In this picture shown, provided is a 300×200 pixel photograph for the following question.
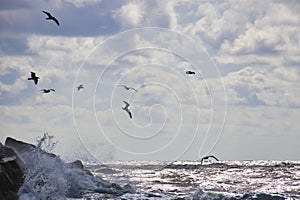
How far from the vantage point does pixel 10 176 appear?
19688mm

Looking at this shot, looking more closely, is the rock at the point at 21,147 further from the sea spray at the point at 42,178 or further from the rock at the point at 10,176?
the rock at the point at 10,176

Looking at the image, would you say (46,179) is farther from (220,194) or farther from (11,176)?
(220,194)

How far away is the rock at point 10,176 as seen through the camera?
19.0 m

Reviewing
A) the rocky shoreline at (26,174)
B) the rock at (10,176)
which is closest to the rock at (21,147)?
the rocky shoreline at (26,174)

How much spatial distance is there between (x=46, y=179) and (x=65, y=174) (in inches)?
188

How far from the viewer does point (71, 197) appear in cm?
2627

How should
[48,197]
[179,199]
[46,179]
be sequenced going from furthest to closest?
[179,199] → [46,179] → [48,197]

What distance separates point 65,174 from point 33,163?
172 inches

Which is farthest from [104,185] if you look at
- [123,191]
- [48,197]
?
[48,197]

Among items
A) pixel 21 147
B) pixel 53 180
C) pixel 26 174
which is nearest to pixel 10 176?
pixel 26 174

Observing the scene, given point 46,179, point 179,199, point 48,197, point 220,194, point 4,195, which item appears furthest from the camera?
point 220,194

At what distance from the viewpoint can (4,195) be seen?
18.9m

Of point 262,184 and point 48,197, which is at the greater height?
point 262,184

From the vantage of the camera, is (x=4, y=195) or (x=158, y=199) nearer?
(x=4, y=195)
